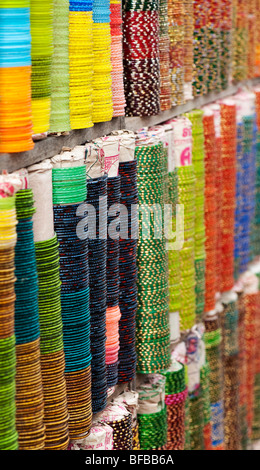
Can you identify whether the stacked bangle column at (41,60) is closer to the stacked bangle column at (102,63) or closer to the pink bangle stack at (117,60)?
the stacked bangle column at (102,63)

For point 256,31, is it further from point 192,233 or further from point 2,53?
point 2,53

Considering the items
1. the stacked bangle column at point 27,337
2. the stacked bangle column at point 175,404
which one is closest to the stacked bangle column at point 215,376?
the stacked bangle column at point 175,404

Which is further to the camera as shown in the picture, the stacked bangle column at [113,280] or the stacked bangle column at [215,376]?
the stacked bangle column at [215,376]

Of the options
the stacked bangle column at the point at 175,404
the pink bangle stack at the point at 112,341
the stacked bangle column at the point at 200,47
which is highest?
the stacked bangle column at the point at 200,47

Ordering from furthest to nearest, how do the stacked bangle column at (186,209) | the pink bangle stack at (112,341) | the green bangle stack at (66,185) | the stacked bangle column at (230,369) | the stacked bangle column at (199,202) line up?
the stacked bangle column at (230,369) < the stacked bangle column at (199,202) < the stacked bangle column at (186,209) < the pink bangle stack at (112,341) < the green bangle stack at (66,185)

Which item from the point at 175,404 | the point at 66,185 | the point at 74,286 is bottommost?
the point at 175,404

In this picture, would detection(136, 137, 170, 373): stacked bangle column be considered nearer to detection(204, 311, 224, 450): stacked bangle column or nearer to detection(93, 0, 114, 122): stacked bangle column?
detection(93, 0, 114, 122): stacked bangle column

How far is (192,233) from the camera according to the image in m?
4.02

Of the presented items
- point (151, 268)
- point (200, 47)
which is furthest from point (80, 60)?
point (200, 47)

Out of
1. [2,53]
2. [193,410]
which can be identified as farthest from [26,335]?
[193,410]

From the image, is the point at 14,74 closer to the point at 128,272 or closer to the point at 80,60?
the point at 80,60

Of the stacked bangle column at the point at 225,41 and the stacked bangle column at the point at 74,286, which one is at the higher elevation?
the stacked bangle column at the point at 225,41

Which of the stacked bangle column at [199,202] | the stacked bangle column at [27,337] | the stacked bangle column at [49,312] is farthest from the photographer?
the stacked bangle column at [199,202]

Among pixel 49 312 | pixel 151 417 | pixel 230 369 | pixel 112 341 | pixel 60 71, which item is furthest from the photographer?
pixel 230 369
